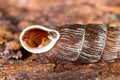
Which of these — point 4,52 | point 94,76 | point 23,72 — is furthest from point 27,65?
point 94,76

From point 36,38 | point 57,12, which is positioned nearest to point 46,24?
point 57,12

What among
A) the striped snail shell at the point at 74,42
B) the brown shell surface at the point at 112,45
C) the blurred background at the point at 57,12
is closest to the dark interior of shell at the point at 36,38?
the striped snail shell at the point at 74,42

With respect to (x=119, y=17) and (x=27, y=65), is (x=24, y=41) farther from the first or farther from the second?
(x=119, y=17)

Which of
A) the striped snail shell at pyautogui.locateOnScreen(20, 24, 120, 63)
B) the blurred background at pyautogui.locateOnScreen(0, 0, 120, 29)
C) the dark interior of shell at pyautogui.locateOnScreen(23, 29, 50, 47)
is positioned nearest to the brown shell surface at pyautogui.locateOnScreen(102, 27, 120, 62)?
the striped snail shell at pyautogui.locateOnScreen(20, 24, 120, 63)

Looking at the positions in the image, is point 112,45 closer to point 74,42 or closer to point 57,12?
point 74,42

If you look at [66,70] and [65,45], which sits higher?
[65,45]

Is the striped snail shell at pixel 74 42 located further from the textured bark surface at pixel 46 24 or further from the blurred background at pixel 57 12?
the blurred background at pixel 57 12

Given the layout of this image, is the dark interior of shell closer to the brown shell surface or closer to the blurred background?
the brown shell surface
